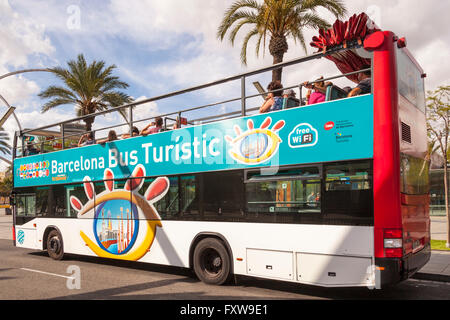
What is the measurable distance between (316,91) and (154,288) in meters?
4.75

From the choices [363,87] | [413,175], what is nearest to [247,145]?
[363,87]

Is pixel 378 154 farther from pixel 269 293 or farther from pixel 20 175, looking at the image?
pixel 20 175

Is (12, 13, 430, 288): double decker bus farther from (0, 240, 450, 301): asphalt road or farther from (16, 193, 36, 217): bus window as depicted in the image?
(16, 193, 36, 217): bus window

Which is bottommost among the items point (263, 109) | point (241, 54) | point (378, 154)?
point (378, 154)

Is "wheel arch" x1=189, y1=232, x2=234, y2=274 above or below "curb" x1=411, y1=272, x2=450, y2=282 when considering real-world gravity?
above

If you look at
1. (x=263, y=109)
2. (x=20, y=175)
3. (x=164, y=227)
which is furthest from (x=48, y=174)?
(x=263, y=109)

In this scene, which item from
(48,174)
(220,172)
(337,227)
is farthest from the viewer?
(48,174)

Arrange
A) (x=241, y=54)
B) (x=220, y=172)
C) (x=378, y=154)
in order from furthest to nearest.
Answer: (x=241, y=54) < (x=220, y=172) < (x=378, y=154)

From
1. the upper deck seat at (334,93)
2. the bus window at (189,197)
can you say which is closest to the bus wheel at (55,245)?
the bus window at (189,197)

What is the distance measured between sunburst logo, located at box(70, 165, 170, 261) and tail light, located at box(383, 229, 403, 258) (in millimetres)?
4794

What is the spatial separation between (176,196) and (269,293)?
287cm

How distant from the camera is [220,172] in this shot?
777cm

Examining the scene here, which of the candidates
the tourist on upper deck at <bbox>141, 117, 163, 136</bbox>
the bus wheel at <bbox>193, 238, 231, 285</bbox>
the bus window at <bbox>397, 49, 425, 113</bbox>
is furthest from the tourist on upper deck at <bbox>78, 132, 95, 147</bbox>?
the bus window at <bbox>397, 49, 425, 113</bbox>

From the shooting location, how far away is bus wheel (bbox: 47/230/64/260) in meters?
11.5
